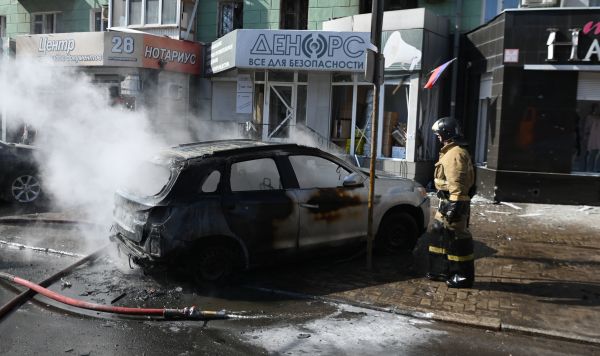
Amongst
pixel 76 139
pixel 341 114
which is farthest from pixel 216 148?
pixel 341 114

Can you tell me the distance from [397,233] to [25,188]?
22.8 ft

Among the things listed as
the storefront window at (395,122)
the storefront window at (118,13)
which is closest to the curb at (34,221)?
the storefront window at (395,122)

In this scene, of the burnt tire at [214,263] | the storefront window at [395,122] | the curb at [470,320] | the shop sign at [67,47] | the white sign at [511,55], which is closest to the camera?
the curb at [470,320]

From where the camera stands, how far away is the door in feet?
51.9

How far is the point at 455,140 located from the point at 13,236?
21.0 feet

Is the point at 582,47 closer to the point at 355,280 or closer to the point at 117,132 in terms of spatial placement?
the point at 355,280

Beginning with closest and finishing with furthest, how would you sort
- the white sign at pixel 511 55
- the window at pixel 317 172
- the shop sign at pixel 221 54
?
the window at pixel 317 172 → the white sign at pixel 511 55 → the shop sign at pixel 221 54

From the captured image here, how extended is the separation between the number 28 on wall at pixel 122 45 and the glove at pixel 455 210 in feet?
39.9

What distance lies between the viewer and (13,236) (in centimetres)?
841

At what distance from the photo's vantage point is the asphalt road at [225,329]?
4652mm

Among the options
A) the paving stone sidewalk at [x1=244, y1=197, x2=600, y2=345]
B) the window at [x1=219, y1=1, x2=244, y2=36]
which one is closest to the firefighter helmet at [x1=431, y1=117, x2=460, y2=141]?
the paving stone sidewalk at [x1=244, y1=197, x2=600, y2=345]

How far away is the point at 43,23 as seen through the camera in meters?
21.5

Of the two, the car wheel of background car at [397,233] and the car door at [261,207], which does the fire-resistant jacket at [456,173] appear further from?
the car door at [261,207]

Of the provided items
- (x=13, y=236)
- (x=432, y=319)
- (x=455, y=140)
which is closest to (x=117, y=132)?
(x=13, y=236)
